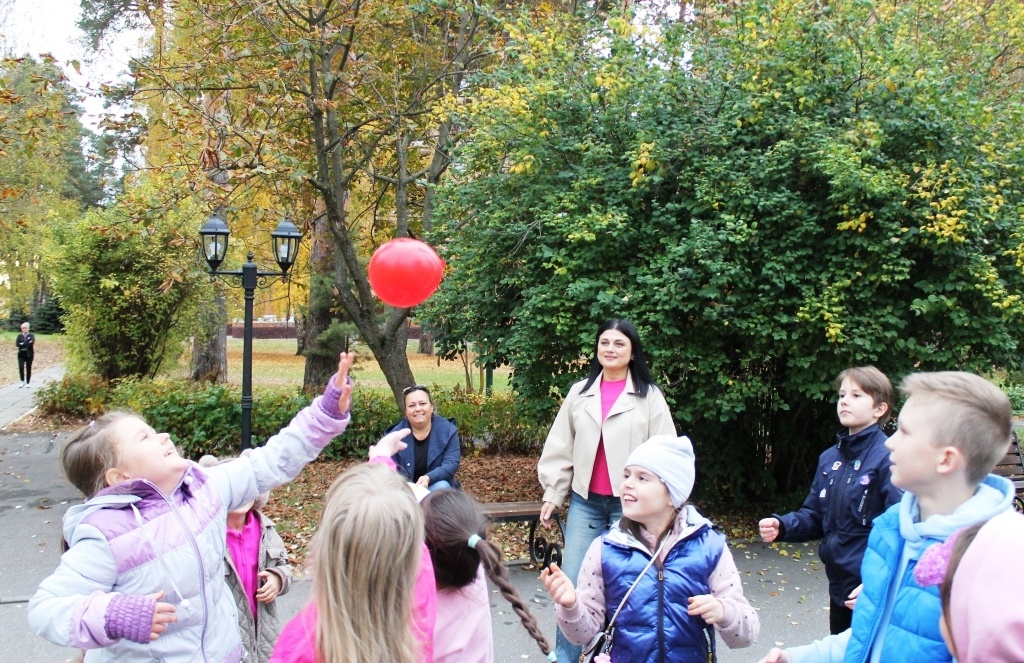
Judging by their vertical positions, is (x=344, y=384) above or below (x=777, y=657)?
above

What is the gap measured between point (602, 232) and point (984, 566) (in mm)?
5344

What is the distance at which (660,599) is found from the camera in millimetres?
2518

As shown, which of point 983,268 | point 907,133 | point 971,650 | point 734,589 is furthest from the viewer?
point 907,133

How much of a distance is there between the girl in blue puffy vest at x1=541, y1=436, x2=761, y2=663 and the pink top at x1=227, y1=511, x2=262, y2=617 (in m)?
1.68

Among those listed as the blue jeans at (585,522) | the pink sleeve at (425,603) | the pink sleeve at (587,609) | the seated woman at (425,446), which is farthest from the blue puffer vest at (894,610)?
the seated woman at (425,446)

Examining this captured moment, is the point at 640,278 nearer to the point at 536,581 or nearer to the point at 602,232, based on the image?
the point at 602,232

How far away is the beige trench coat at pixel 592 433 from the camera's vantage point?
4211 millimetres

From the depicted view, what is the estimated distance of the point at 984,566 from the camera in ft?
Answer: 5.34

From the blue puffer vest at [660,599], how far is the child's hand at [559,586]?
0.96ft

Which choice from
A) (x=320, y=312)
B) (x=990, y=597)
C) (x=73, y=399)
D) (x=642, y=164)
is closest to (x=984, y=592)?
(x=990, y=597)

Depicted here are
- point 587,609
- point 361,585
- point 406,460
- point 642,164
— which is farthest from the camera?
point 642,164

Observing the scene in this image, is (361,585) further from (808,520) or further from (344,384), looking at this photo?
(808,520)

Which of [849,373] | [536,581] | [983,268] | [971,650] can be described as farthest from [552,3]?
[971,650]

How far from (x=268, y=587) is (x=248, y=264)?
5.17 metres
